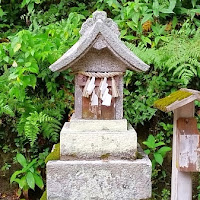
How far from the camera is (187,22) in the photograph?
4559 millimetres

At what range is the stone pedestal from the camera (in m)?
2.65

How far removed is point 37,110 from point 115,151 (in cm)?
175

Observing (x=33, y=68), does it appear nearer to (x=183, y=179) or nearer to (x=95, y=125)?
(x=95, y=125)

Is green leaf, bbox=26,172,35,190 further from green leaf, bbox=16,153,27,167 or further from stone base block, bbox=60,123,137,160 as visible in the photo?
stone base block, bbox=60,123,137,160

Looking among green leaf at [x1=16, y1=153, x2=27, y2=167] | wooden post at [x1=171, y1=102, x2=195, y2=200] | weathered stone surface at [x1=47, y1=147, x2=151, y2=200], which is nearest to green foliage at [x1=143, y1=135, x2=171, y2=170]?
wooden post at [x1=171, y1=102, x2=195, y2=200]

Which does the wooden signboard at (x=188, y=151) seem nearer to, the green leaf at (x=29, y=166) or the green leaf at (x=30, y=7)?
the green leaf at (x=29, y=166)

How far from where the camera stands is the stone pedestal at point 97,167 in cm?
Result: 265

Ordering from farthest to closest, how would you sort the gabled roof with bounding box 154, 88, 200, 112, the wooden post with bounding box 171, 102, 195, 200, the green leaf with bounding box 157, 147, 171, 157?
the green leaf with bounding box 157, 147, 171, 157 → the wooden post with bounding box 171, 102, 195, 200 → the gabled roof with bounding box 154, 88, 200, 112

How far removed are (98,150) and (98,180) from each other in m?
0.25

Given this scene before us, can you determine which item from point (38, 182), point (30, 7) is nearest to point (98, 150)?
point (38, 182)

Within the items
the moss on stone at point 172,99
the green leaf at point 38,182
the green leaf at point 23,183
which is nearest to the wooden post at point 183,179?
the moss on stone at point 172,99

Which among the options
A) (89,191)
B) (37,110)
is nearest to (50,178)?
(89,191)

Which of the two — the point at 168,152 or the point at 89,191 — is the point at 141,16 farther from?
the point at 89,191

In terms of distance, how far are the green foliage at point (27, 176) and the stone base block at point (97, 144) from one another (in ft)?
4.17
